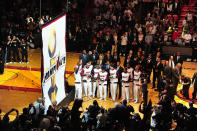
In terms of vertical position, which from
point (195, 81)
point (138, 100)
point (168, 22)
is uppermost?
point (168, 22)

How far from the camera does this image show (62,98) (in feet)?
42.9

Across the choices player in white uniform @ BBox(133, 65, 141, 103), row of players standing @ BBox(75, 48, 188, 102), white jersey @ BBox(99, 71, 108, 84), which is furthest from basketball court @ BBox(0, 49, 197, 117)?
white jersey @ BBox(99, 71, 108, 84)

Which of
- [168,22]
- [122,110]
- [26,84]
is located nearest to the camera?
[122,110]

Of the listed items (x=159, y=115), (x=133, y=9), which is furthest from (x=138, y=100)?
(x=133, y=9)

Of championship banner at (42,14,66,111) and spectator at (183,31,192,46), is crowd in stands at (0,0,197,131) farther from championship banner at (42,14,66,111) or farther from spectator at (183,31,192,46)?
championship banner at (42,14,66,111)

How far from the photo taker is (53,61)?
1198cm

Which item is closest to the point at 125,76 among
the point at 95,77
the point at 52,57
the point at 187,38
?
the point at 95,77

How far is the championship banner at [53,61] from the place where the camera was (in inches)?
440

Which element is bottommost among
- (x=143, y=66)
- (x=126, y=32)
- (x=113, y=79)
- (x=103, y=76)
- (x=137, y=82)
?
(x=137, y=82)

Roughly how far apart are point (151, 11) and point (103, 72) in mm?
11830

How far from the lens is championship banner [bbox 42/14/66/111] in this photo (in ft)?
36.6

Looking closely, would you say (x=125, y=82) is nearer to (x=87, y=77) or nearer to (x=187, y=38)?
(x=87, y=77)

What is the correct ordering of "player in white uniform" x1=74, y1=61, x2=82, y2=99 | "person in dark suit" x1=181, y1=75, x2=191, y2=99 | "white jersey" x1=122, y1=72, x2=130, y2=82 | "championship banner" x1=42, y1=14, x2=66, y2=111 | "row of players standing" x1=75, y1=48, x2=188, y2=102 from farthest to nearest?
1. "row of players standing" x1=75, y1=48, x2=188, y2=102
2. "person in dark suit" x1=181, y1=75, x2=191, y2=99
3. "player in white uniform" x1=74, y1=61, x2=82, y2=99
4. "white jersey" x1=122, y1=72, x2=130, y2=82
5. "championship banner" x1=42, y1=14, x2=66, y2=111

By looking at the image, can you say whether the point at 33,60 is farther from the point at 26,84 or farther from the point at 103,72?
the point at 103,72
